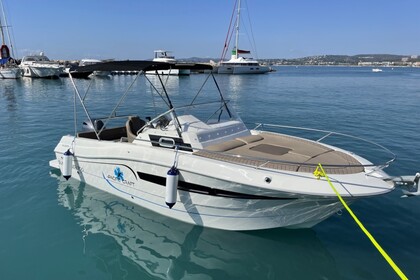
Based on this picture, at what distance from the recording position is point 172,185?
4887mm

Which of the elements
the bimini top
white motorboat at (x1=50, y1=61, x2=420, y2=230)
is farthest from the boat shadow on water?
the bimini top

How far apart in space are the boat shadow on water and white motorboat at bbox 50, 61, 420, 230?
0.25 metres

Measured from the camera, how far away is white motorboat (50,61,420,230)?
14.7 ft

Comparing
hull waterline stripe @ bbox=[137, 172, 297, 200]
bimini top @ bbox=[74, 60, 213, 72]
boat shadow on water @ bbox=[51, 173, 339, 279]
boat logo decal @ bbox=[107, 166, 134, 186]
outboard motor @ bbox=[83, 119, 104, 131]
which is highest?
bimini top @ bbox=[74, 60, 213, 72]

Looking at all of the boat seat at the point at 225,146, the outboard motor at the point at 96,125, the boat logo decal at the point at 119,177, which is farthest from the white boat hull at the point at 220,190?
the outboard motor at the point at 96,125

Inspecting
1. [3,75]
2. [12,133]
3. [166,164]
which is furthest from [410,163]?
[3,75]

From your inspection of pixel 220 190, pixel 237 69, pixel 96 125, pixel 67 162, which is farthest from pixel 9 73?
pixel 220 190

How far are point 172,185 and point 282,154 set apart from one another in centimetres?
202

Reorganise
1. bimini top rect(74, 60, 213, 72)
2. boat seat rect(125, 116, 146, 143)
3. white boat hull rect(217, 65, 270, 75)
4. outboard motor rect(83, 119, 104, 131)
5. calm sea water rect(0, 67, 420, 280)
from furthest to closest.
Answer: white boat hull rect(217, 65, 270, 75) < outboard motor rect(83, 119, 104, 131) < boat seat rect(125, 116, 146, 143) < bimini top rect(74, 60, 213, 72) < calm sea water rect(0, 67, 420, 280)

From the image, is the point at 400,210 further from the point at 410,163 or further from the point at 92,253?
the point at 92,253

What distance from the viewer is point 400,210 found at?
249 inches

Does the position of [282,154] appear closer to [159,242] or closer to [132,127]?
[159,242]

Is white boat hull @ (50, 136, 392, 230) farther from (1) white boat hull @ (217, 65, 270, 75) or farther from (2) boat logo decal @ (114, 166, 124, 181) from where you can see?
(1) white boat hull @ (217, 65, 270, 75)

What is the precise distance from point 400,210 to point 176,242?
15.3 ft
